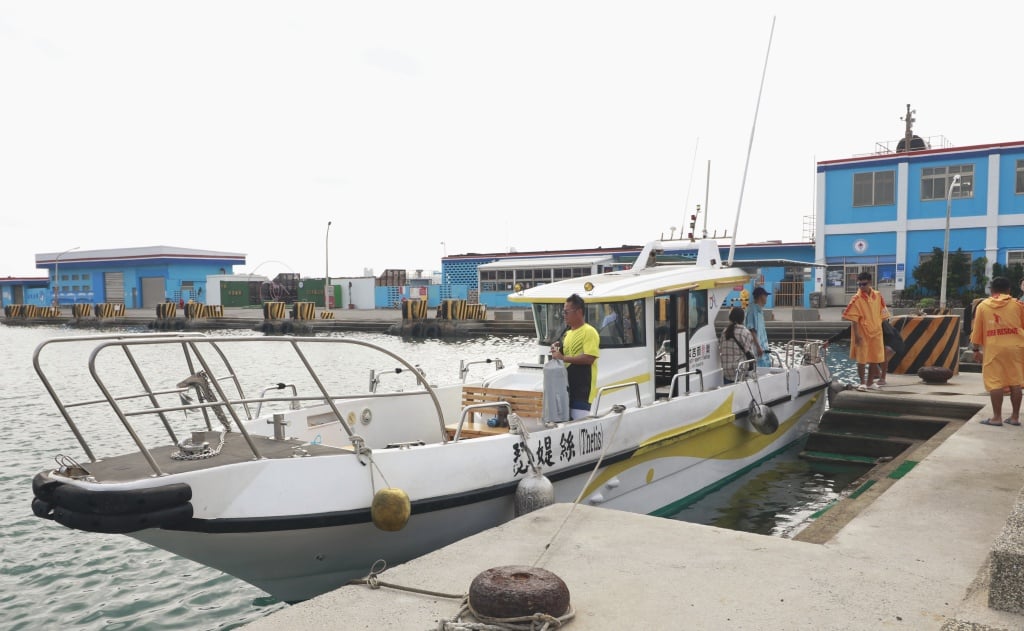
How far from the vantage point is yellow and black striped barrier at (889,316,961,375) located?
500 inches

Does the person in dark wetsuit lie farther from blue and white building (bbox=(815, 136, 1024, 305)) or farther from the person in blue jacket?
blue and white building (bbox=(815, 136, 1024, 305))

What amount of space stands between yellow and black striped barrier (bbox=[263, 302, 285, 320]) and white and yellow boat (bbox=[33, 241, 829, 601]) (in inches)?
1191

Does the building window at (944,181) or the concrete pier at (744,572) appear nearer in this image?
the concrete pier at (744,572)

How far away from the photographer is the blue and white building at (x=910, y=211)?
102ft

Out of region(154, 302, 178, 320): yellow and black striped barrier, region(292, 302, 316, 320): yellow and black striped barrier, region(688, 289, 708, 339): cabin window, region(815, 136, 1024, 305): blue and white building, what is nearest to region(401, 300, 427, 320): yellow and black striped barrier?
region(292, 302, 316, 320): yellow and black striped barrier

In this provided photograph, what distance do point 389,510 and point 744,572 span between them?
236 cm

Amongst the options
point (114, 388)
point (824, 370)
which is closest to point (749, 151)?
point (824, 370)

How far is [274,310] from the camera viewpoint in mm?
41656

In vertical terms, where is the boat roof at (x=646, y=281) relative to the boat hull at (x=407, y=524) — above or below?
above

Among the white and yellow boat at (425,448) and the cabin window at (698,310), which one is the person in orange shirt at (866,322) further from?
the cabin window at (698,310)

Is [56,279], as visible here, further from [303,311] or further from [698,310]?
[698,310]

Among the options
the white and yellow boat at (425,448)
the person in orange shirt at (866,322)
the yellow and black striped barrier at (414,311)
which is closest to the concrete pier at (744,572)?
the white and yellow boat at (425,448)

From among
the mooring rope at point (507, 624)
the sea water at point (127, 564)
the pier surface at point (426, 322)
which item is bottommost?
the sea water at point (127, 564)

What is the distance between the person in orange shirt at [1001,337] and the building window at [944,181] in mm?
28480
